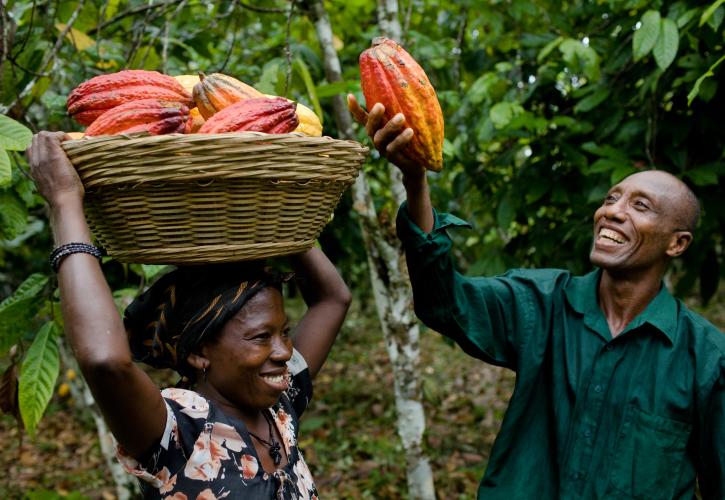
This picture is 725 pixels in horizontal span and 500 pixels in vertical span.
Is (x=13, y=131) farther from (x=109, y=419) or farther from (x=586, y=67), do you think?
(x=586, y=67)

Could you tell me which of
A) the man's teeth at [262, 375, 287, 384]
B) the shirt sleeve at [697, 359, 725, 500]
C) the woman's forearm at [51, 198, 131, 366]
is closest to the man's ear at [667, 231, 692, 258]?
the shirt sleeve at [697, 359, 725, 500]

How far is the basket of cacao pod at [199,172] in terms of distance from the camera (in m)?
1.13

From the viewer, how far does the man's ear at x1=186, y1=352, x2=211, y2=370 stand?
1394mm

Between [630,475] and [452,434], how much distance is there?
2.84m

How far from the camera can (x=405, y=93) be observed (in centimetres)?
131

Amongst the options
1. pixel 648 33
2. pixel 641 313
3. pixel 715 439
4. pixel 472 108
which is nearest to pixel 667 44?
pixel 648 33

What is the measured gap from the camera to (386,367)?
598cm

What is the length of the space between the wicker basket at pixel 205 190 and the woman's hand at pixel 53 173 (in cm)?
2

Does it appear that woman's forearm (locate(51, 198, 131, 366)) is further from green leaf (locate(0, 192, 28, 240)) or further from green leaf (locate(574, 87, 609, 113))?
green leaf (locate(574, 87, 609, 113))

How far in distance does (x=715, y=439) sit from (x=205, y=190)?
4.21ft

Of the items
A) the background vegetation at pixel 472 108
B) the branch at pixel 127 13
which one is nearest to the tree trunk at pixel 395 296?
the background vegetation at pixel 472 108

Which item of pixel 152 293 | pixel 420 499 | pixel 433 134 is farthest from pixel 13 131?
pixel 420 499

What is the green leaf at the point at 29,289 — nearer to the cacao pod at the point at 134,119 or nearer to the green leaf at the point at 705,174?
the cacao pod at the point at 134,119

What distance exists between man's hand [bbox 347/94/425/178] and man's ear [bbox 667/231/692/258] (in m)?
0.85
